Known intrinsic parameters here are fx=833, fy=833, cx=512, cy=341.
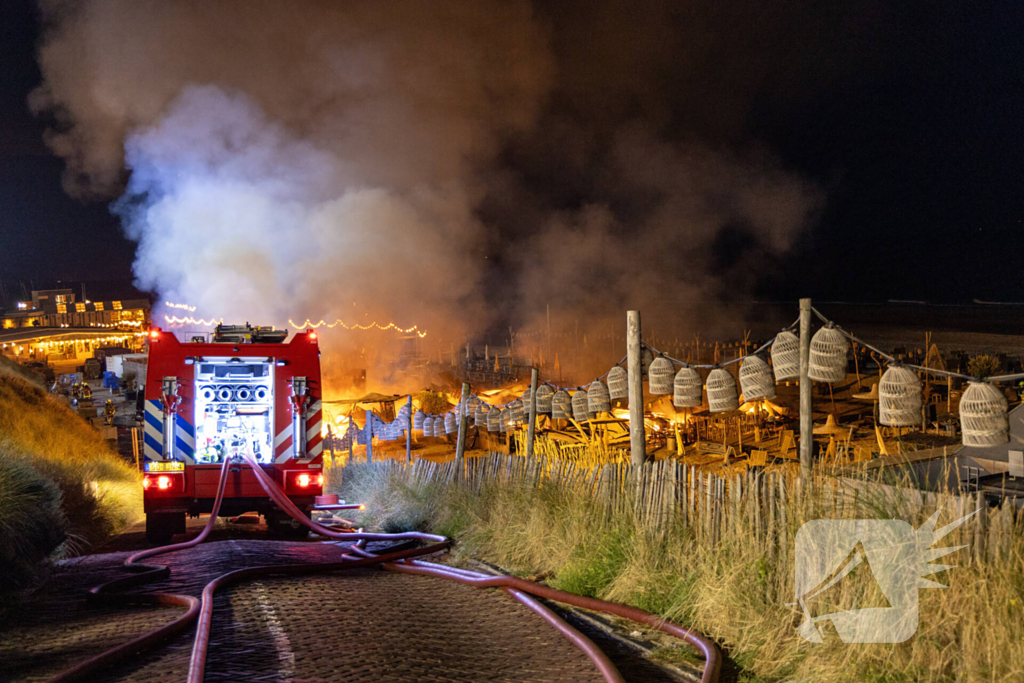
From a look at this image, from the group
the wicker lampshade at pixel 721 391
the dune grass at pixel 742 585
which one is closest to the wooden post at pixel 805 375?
the dune grass at pixel 742 585

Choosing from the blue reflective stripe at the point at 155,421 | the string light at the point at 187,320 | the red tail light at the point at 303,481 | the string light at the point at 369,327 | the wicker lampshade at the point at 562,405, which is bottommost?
the red tail light at the point at 303,481

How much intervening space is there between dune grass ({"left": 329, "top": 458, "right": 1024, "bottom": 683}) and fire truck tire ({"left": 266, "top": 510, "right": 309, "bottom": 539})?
8.59 feet

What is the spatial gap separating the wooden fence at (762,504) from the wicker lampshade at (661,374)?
0.84 meters

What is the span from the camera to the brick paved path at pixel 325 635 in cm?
476

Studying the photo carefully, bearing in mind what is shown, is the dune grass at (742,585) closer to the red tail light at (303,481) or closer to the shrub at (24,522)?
the red tail light at (303,481)

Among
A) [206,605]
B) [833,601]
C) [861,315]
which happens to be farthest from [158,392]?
[861,315]

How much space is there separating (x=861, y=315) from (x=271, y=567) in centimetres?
7758

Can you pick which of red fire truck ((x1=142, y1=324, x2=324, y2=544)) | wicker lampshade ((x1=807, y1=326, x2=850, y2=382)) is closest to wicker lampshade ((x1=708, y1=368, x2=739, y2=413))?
wicker lampshade ((x1=807, y1=326, x2=850, y2=382))

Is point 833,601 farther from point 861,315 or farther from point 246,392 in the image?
point 861,315

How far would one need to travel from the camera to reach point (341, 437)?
1180 inches

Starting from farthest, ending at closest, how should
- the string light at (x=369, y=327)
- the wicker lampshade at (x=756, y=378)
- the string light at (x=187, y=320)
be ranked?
the string light at (x=369, y=327) < the string light at (x=187, y=320) < the wicker lampshade at (x=756, y=378)

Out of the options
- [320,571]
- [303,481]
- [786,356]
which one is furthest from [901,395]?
[303,481]

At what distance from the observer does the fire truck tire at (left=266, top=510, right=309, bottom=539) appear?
1069 cm

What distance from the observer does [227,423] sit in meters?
9.87
